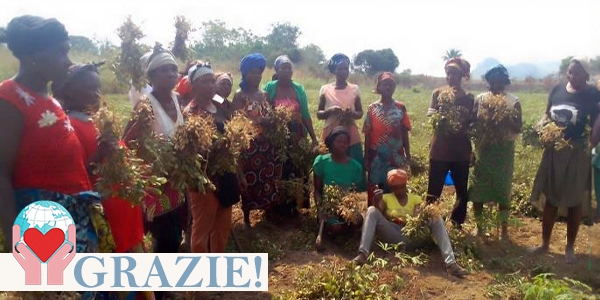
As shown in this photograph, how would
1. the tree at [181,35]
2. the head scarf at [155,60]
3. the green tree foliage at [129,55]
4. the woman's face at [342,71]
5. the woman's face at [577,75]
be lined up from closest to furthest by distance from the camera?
the green tree foliage at [129,55] < the head scarf at [155,60] < the tree at [181,35] < the woman's face at [577,75] < the woman's face at [342,71]

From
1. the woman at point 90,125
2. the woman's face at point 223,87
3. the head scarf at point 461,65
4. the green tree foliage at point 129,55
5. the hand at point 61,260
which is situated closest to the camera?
the hand at point 61,260

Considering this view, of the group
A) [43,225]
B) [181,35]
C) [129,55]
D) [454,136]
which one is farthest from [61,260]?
[454,136]

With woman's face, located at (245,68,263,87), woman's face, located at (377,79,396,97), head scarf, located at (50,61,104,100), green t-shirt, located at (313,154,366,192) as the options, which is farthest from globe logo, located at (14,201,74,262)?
woman's face, located at (377,79,396,97)

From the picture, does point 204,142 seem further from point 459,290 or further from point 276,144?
point 459,290

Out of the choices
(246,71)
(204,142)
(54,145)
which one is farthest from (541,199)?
(54,145)

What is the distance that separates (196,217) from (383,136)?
218 cm

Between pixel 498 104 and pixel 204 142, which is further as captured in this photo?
pixel 498 104

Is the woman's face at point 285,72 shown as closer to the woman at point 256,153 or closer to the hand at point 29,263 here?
the woman at point 256,153

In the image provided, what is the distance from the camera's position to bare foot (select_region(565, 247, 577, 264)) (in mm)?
4743

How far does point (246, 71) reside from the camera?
4875 mm

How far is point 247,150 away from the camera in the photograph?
16.4 feet

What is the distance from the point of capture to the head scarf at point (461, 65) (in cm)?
498

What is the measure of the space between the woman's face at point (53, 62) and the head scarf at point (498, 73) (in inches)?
157

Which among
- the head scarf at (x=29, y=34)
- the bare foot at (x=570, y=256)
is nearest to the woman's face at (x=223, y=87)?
the head scarf at (x=29, y=34)
